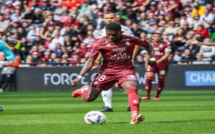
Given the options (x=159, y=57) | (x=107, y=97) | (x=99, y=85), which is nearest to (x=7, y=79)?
(x=159, y=57)

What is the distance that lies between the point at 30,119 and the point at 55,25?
15.8 m

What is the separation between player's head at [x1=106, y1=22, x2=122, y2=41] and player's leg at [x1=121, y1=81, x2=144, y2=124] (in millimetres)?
833

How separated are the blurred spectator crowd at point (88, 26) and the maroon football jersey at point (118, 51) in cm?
1278

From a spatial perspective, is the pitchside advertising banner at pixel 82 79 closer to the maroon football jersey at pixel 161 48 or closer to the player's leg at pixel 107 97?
the maroon football jersey at pixel 161 48

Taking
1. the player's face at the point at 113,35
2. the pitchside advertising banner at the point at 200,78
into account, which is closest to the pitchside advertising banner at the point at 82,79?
the pitchside advertising banner at the point at 200,78

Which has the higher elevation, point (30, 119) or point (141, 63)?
point (30, 119)

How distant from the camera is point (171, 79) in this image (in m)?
24.7

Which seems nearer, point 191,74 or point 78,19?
point 191,74

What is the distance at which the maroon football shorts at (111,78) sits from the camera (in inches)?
434

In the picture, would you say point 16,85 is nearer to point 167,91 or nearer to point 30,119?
point 167,91

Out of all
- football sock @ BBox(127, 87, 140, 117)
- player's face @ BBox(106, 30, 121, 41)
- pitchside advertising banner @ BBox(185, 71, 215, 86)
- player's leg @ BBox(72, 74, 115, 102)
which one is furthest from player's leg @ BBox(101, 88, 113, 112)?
pitchside advertising banner @ BBox(185, 71, 215, 86)

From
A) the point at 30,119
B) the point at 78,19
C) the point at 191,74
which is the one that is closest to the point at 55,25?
the point at 78,19

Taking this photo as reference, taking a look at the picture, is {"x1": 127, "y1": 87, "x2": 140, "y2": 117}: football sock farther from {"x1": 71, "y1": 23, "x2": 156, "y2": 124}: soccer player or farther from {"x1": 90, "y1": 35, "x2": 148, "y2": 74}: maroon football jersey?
{"x1": 90, "y1": 35, "x2": 148, "y2": 74}: maroon football jersey

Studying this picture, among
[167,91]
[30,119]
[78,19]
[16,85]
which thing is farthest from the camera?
[78,19]
